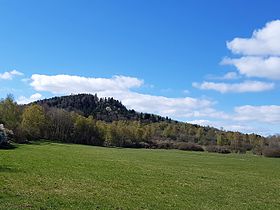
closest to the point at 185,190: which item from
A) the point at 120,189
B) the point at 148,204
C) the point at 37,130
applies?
the point at 120,189

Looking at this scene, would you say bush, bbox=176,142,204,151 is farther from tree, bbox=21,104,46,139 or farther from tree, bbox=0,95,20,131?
tree, bbox=0,95,20,131

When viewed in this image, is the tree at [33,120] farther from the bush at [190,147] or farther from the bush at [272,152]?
the bush at [272,152]

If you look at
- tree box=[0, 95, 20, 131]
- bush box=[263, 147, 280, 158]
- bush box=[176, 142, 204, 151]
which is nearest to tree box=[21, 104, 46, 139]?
tree box=[0, 95, 20, 131]

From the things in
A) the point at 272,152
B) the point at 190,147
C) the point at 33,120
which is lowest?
the point at 272,152

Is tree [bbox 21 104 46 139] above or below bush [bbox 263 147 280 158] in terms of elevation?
above

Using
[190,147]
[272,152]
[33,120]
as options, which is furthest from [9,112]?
[272,152]

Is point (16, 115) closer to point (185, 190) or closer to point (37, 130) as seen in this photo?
point (37, 130)

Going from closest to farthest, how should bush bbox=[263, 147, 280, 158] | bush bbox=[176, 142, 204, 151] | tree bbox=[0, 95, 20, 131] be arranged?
tree bbox=[0, 95, 20, 131] → bush bbox=[263, 147, 280, 158] → bush bbox=[176, 142, 204, 151]

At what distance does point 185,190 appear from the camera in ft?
104

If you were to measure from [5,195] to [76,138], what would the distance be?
537ft

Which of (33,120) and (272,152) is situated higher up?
(33,120)

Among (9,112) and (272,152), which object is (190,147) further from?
(9,112)

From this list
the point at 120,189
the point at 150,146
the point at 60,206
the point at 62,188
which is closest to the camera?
the point at 60,206

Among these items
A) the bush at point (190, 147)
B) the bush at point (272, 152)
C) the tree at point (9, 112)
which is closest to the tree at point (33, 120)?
the tree at point (9, 112)
